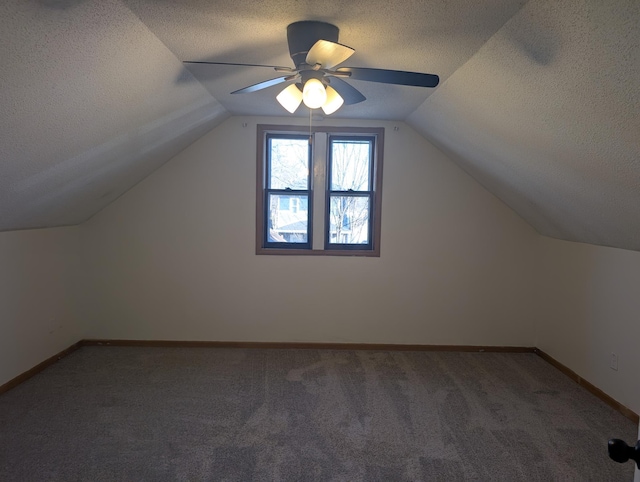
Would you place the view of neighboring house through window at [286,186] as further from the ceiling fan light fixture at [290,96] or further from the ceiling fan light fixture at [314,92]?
the ceiling fan light fixture at [314,92]

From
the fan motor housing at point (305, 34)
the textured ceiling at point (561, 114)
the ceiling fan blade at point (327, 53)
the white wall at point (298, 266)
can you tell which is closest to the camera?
the textured ceiling at point (561, 114)

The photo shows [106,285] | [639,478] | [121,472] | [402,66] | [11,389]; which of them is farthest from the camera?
[106,285]

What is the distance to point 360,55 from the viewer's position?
253 centimetres

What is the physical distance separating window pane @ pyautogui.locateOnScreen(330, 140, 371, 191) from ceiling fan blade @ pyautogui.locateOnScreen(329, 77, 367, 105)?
6.45 ft

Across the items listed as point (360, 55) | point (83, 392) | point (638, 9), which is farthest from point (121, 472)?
point (638, 9)

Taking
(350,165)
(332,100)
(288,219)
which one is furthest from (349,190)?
(332,100)

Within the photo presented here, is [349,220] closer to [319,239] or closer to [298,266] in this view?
[319,239]

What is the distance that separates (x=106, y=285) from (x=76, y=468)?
2269 millimetres

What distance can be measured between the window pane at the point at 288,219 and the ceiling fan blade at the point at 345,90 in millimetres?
2067

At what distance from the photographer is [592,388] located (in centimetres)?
352

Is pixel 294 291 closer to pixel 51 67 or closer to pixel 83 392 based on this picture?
pixel 83 392

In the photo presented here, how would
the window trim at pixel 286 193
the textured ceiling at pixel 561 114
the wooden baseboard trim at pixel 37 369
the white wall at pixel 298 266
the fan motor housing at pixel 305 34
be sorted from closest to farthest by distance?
the textured ceiling at pixel 561 114, the fan motor housing at pixel 305 34, the wooden baseboard trim at pixel 37 369, the white wall at pixel 298 266, the window trim at pixel 286 193

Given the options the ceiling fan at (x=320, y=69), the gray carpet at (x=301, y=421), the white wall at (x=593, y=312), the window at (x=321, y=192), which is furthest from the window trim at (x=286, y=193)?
the white wall at (x=593, y=312)

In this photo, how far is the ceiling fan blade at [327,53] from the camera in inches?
73.2
